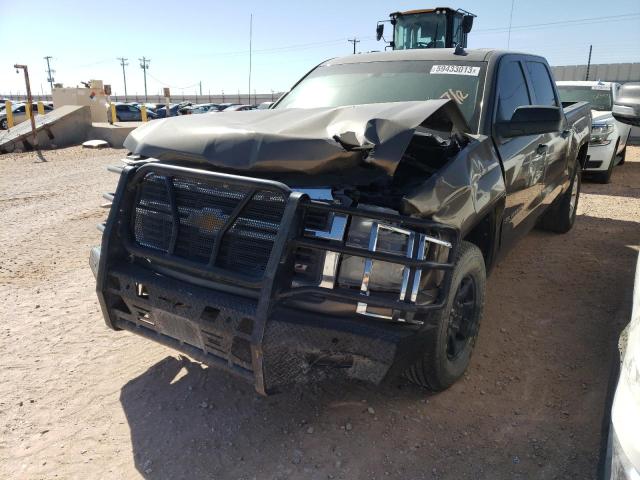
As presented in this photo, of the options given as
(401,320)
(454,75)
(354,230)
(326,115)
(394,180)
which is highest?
(454,75)

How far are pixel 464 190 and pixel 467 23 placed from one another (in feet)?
39.8

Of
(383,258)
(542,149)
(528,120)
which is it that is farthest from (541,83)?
(383,258)

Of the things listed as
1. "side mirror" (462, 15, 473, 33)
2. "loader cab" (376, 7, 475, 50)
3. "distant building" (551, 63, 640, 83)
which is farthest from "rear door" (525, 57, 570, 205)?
"distant building" (551, 63, 640, 83)

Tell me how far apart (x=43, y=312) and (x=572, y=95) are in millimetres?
10372

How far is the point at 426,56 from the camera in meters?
3.98

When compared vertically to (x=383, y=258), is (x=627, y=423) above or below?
below

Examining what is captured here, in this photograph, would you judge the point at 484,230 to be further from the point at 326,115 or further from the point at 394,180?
the point at 326,115

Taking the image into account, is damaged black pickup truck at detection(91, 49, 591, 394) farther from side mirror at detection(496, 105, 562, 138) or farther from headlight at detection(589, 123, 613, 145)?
headlight at detection(589, 123, 613, 145)

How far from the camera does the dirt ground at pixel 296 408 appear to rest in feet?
8.16

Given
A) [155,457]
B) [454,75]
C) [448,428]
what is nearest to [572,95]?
[454,75]

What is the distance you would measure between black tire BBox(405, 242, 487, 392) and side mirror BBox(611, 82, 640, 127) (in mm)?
1321

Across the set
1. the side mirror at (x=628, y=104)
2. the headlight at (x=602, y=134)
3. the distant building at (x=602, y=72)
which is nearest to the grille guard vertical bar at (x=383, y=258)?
the side mirror at (x=628, y=104)

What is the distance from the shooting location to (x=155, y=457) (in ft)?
8.32

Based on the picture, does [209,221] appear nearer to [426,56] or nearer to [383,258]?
[383,258]
